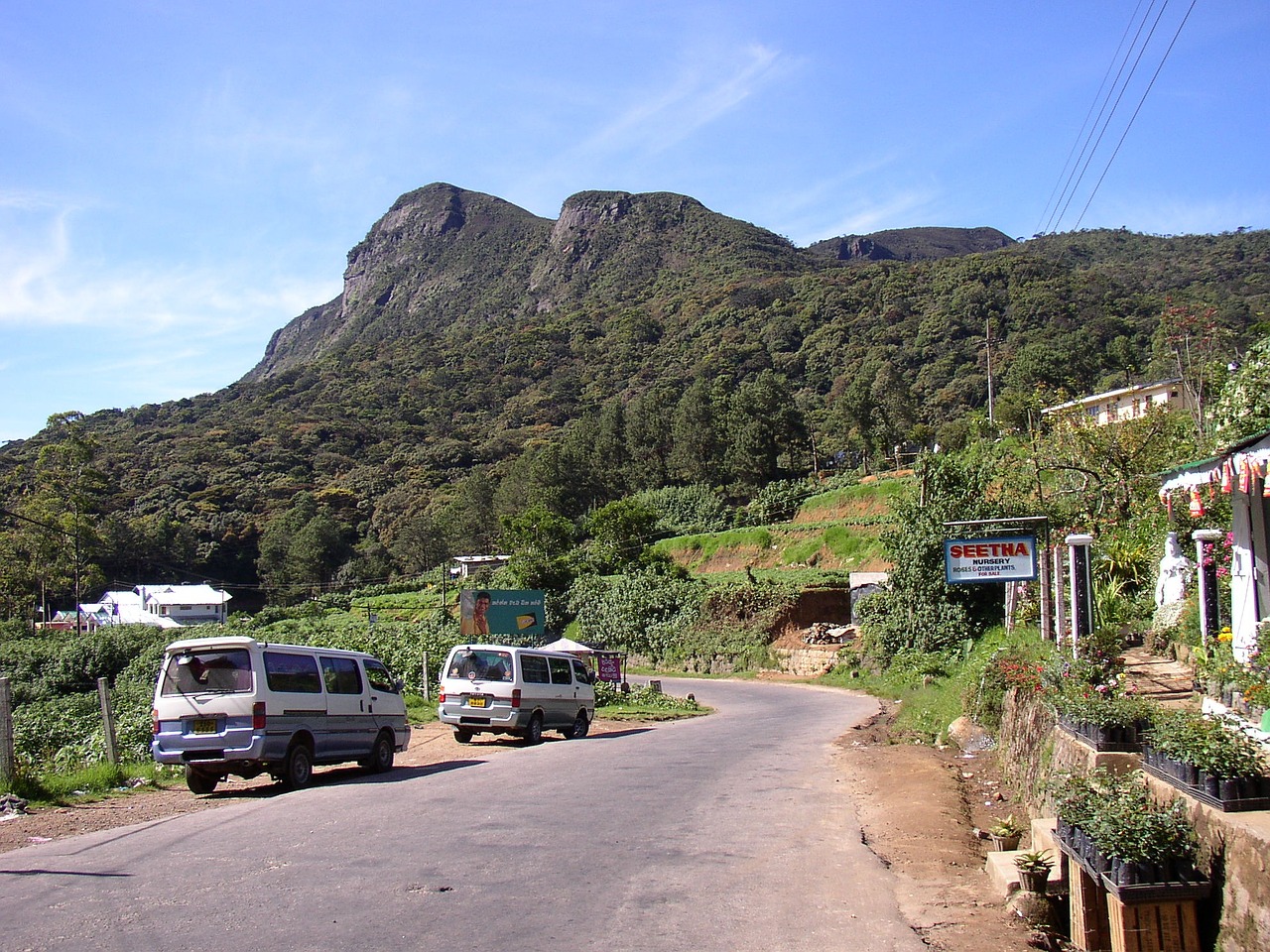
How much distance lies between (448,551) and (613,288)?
11499 centimetres

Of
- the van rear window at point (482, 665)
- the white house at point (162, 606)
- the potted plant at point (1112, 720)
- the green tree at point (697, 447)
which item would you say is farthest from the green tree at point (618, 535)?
the potted plant at point (1112, 720)

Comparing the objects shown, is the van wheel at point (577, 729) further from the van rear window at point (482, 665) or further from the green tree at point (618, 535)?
the green tree at point (618, 535)

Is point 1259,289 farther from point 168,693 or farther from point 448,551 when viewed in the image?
point 168,693

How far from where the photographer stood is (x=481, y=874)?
760 centimetres

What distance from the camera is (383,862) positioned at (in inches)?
312

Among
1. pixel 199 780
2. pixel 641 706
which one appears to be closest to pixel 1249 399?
pixel 199 780

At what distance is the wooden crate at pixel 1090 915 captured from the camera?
19.6ft

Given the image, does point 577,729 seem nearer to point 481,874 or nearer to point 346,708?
point 346,708

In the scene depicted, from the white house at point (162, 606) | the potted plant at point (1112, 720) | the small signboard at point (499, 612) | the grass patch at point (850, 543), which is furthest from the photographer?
the white house at point (162, 606)

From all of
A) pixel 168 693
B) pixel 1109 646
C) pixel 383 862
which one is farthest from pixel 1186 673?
pixel 168 693

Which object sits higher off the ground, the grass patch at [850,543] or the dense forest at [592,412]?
the dense forest at [592,412]

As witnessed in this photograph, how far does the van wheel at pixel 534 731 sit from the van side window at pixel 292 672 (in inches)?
226

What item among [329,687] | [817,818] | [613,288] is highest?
[613,288]

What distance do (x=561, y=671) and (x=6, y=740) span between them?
407 inches
